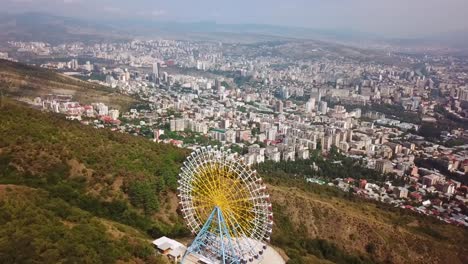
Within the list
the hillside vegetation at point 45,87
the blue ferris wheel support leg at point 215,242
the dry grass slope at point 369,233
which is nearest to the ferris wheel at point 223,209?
the blue ferris wheel support leg at point 215,242

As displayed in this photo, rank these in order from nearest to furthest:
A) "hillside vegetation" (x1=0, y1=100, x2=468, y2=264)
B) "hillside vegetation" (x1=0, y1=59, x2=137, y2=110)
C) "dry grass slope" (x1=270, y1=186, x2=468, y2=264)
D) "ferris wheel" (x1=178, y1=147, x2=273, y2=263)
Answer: "hillside vegetation" (x1=0, y1=100, x2=468, y2=264), "ferris wheel" (x1=178, y1=147, x2=273, y2=263), "dry grass slope" (x1=270, y1=186, x2=468, y2=264), "hillside vegetation" (x1=0, y1=59, x2=137, y2=110)

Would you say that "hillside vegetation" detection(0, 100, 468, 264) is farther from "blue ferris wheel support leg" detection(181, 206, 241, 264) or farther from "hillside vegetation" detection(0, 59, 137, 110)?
"hillside vegetation" detection(0, 59, 137, 110)

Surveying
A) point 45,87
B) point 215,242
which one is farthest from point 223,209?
point 45,87

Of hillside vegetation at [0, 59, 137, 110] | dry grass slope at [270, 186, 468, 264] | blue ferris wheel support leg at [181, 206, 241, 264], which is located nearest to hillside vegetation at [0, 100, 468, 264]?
dry grass slope at [270, 186, 468, 264]

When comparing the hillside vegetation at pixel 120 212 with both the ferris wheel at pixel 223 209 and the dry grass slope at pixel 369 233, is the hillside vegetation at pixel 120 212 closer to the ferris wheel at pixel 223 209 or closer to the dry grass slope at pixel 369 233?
the dry grass slope at pixel 369 233

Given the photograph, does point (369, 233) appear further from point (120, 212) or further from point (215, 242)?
point (120, 212)

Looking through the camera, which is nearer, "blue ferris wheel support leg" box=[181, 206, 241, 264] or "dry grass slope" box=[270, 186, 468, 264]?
"blue ferris wheel support leg" box=[181, 206, 241, 264]
